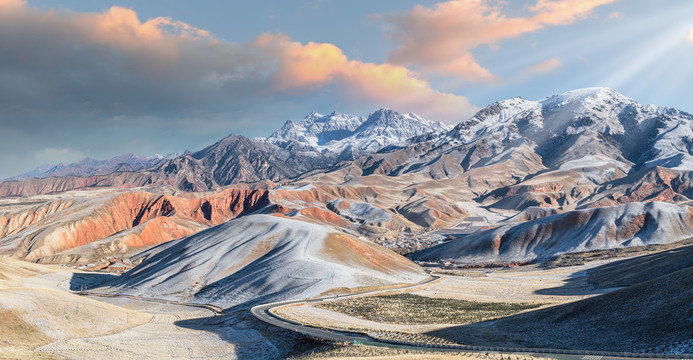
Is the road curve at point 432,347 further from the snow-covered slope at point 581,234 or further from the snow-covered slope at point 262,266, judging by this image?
the snow-covered slope at point 581,234

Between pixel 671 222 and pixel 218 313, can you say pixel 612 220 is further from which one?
pixel 218 313

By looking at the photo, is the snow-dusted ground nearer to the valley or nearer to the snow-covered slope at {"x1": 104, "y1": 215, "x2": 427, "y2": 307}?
the valley

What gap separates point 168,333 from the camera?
54688mm

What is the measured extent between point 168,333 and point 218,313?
19167mm

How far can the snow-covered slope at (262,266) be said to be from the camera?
283ft

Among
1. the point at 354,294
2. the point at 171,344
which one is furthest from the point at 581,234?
the point at 171,344

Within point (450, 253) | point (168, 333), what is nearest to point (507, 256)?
point (450, 253)

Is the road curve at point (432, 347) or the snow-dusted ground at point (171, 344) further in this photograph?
the snow-dusted ground at point (171, 344)

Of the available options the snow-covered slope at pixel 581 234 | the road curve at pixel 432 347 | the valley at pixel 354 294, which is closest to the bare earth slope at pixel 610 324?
the valley at pixel 354 294

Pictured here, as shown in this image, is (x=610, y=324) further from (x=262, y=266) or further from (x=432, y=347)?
(x=262, y=266)

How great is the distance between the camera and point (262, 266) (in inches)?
3824

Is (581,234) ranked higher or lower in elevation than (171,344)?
higher

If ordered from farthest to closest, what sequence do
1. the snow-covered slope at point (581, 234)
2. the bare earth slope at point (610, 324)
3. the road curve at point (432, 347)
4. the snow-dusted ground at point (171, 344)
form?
the snow-covered slope at point (581, 234), the snow-dusted ground at point (171, 344), the bare earth slope at point (610, 324), the road curve at point (432, 347)

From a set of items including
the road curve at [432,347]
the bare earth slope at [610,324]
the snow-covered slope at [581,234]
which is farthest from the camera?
the snow-covered slope at [581,234]
